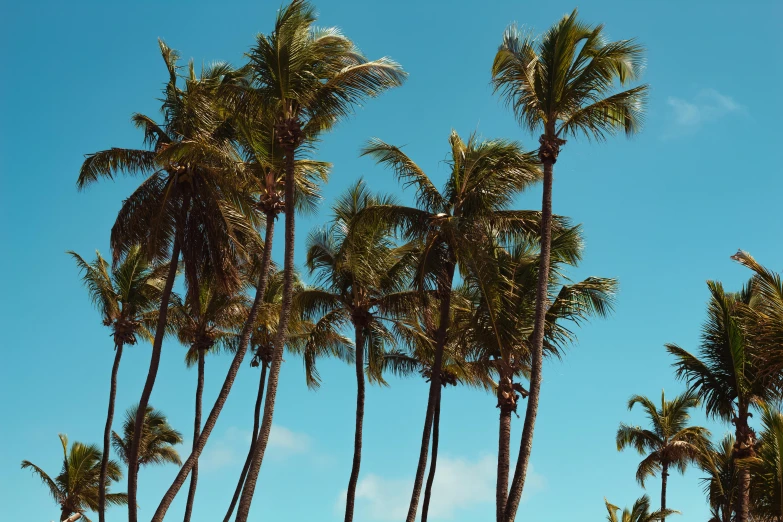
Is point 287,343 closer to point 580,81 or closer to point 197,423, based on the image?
point 197,423

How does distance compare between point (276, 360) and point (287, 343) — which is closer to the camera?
point (276, 360)

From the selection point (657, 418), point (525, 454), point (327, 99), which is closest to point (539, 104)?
point (327, 99)

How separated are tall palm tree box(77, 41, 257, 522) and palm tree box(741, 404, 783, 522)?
12.7m

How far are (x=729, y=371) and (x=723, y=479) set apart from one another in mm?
3739

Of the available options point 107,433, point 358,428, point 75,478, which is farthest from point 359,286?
point 75,478

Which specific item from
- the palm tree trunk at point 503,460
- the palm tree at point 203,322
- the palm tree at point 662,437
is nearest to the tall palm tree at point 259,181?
the palm tree at point 203,322

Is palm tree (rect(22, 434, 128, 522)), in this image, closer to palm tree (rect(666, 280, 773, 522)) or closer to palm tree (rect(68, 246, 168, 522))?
palm tree (rect(68, 246, 168, 522))

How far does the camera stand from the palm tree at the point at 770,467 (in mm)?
13828

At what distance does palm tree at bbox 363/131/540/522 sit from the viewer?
785 inches

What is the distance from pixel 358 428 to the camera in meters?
23.6

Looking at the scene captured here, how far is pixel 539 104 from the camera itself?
17.3m

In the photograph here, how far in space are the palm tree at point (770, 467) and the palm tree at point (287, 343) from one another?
1287 cm

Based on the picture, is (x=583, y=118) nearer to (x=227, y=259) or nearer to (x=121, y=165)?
(x=227, y=259)

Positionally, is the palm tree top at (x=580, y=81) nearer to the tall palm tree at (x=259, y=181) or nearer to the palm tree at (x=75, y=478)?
the tall palm tree at (x=259, y=181)
